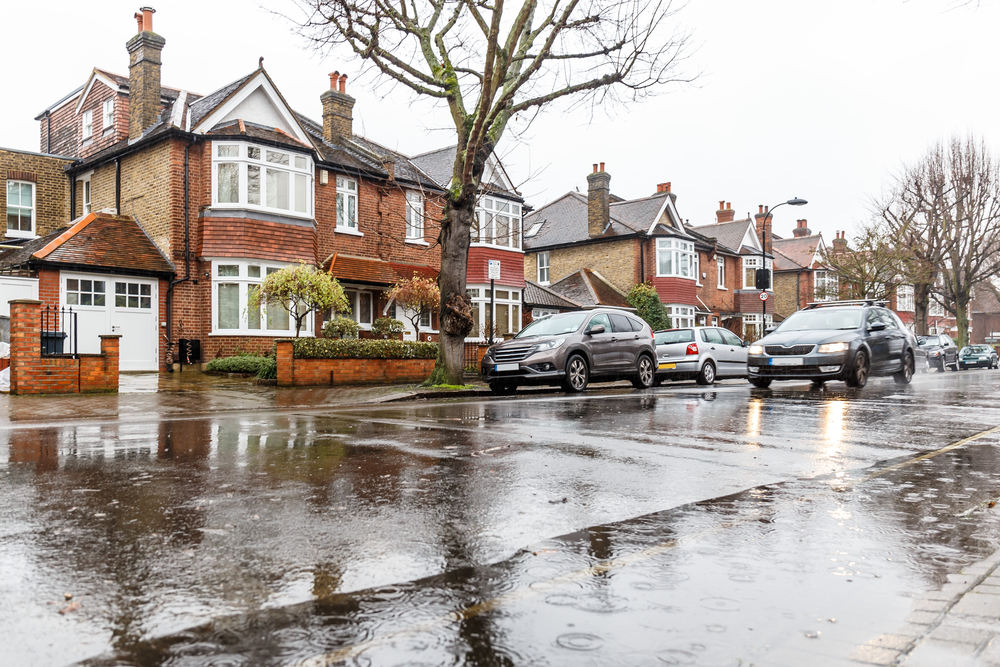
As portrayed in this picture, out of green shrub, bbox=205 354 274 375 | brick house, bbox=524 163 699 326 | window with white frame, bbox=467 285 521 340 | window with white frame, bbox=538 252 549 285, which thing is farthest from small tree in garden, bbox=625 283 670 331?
green shrub, bbox=205 354 274 375

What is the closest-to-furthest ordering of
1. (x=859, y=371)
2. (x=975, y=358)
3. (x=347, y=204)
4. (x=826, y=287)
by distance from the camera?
(x=859, y=371)
(x=347, y=204)
(x=975, y=358)
(x=826, y=287)

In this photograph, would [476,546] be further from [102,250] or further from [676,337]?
[102,250]

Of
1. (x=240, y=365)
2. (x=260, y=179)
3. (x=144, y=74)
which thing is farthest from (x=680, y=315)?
(x=144, y=74)

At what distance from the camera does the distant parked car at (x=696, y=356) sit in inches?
824

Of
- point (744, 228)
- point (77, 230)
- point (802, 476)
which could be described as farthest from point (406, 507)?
point (744, 228)

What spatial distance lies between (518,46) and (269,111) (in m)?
10.2

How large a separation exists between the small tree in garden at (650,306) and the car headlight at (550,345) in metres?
22.2

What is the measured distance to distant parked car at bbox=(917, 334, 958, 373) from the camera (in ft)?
112

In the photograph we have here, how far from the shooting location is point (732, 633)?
2.77 metres

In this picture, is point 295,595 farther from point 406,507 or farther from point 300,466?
point 300,466

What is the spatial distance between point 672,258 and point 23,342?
3261 cm

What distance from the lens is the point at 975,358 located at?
40.2 metres

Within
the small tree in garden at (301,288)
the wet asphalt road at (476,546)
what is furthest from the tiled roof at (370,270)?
the wet asphalt road at (476,546)

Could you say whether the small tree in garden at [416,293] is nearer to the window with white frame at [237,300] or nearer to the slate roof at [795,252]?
the window with white frame at [237,300]
